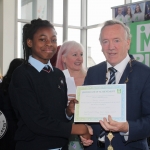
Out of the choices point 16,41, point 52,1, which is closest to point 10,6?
point 16,41

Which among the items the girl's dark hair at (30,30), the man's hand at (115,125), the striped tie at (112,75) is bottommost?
the man's hand at (115,125)

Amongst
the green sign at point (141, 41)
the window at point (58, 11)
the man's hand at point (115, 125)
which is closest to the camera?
the man's hand at point (115, 125)

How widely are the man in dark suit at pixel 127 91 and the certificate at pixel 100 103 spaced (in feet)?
0.19

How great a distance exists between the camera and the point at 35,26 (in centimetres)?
210

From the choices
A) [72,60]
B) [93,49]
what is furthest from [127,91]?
[93,49]

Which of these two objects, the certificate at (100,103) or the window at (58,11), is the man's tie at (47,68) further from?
the window at (58,11)

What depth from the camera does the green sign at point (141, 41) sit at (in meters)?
4.78

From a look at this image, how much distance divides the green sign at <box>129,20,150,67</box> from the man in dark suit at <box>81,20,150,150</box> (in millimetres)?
2931

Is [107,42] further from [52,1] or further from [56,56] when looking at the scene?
[52,1]

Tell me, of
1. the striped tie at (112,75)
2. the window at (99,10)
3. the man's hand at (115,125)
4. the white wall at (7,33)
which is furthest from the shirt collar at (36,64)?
the window at (99,10)

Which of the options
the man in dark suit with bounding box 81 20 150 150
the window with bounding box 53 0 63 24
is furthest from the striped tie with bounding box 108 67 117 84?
the window with bounding box 53 0 63 24

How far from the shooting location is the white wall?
7.42m

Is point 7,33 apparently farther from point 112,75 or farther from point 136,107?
point 136,107

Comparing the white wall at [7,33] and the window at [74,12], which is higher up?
the window at [74,12]
